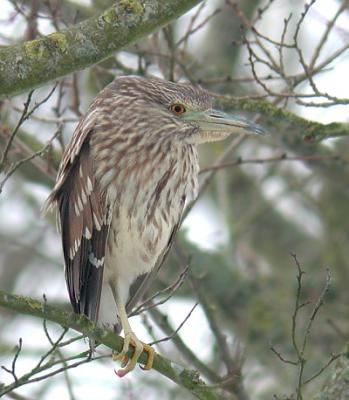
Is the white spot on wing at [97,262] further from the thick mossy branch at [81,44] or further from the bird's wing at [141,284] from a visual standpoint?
the thick mossy branch at [81,44]

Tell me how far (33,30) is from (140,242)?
136 cm

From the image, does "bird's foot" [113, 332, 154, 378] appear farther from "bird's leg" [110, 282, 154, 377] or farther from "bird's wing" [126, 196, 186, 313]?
"bird's wing" [126, 196, 186, 313]

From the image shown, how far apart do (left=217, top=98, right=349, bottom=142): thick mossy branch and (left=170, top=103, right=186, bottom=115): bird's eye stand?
0.88 feet

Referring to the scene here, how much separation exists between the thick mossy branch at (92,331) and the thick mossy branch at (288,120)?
1.31 m

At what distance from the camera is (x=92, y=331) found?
3.40 meters

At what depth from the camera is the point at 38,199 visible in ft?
26.7

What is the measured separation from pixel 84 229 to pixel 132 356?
607mm

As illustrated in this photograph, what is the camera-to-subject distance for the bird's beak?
4.28 m

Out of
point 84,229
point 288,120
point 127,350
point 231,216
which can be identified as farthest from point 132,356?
point 231,216

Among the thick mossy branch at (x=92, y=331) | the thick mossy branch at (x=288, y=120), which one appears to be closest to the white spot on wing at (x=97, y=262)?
the thick mossy branch at (x=92, y=331)

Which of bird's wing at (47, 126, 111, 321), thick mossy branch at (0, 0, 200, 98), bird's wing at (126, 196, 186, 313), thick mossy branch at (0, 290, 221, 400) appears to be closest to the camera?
thick mossy branch at (0, 290, 221, 400)

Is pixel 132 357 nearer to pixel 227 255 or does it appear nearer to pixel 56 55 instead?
pixel 56 55

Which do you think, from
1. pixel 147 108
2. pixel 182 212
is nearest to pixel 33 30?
pixel 147 108

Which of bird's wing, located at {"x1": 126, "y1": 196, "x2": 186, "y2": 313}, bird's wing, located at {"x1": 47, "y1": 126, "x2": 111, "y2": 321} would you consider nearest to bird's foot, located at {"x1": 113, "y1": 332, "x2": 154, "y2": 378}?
bird's wing, located at {"x1": 47, "y1": 126, "x2": 111, "y2": 321}
